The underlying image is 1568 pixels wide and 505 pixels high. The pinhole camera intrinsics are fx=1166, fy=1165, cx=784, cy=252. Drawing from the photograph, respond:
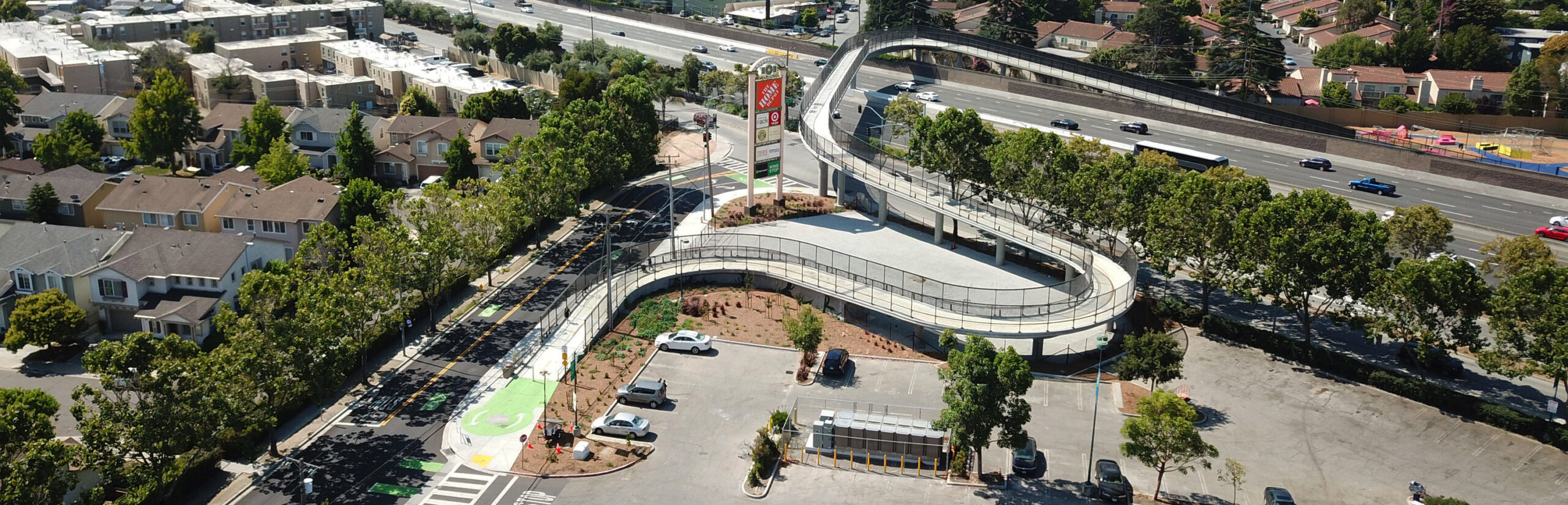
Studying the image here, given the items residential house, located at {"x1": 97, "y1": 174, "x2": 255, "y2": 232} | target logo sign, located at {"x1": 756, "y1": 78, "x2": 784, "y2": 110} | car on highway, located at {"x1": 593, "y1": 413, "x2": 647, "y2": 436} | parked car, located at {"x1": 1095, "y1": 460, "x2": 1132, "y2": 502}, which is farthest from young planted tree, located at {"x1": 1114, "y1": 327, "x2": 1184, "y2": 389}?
residential house, located at {"x1": 97, "y1": 174, "x2": 255, "y2": 232}

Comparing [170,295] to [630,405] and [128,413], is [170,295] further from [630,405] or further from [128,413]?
[630,405]

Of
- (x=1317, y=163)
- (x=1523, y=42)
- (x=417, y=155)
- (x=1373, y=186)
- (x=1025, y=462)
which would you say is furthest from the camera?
(x=1523, y=42)

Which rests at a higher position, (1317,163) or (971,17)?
(971,17)

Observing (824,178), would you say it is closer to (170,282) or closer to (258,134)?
(170,282)

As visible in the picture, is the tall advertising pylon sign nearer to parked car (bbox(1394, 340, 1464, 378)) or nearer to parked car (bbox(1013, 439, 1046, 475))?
parked car (bbox(1013, 439, 1046, 475))

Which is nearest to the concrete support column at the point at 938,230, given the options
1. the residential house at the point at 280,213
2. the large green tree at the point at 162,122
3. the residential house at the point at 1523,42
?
the residential house at the point at 280,213

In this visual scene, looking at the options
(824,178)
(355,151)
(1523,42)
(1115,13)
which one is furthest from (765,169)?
(1523,42)

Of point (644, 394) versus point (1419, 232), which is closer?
point (644, 394)
